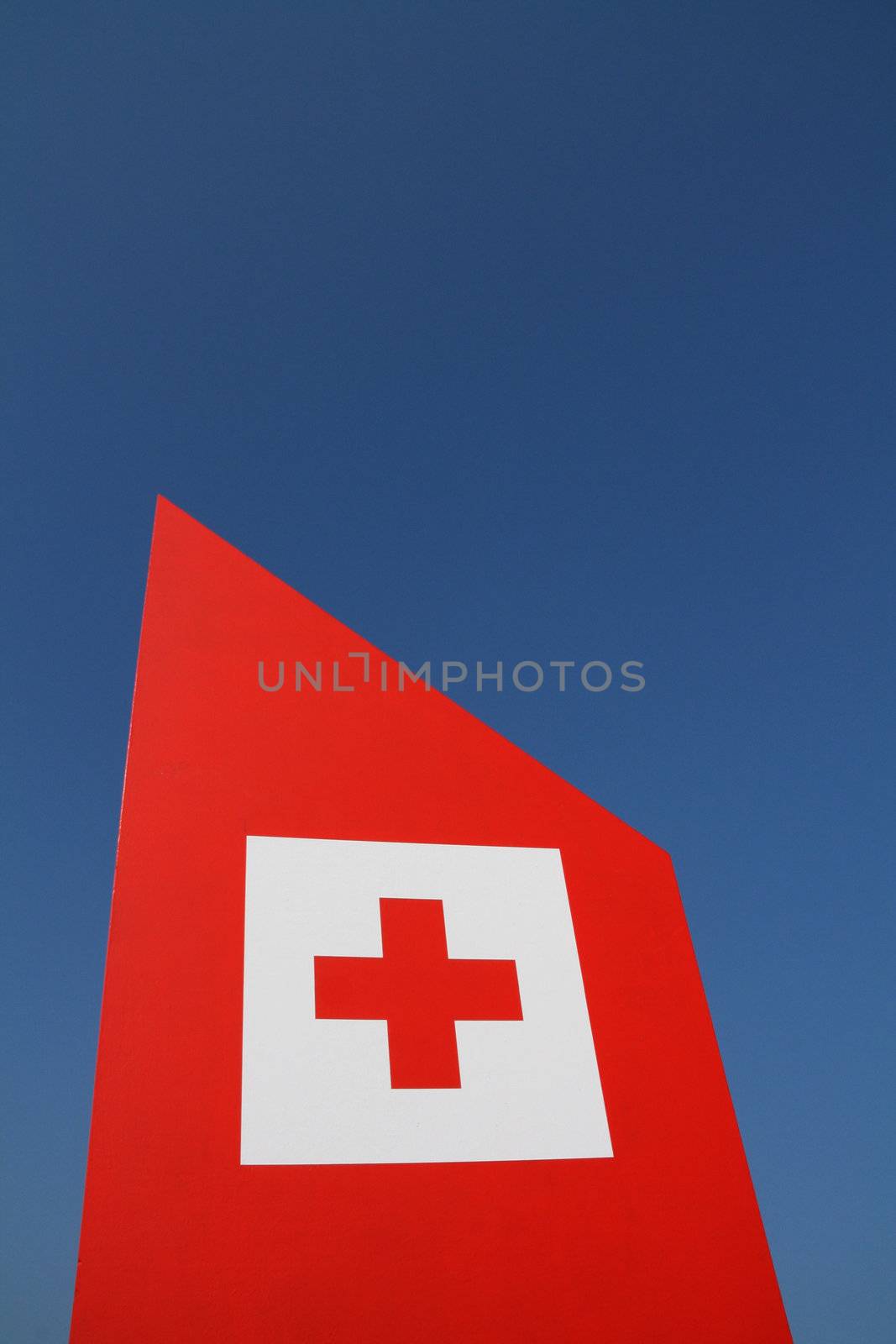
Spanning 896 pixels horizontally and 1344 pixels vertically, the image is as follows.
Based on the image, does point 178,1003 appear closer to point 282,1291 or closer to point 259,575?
point 282,1291

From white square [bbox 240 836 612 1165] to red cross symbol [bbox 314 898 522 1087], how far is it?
0.03m

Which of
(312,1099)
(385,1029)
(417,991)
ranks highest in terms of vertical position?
(417,991)

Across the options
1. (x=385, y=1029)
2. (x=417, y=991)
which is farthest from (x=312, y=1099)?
(x=417, y=991)

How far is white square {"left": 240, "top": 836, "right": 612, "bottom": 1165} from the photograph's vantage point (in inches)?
132

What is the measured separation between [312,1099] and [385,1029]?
358mm

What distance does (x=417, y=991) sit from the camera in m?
3.72

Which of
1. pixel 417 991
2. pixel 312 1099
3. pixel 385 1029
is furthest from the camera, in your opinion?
pixel 417 991

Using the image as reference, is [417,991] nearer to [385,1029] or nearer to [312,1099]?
[385,1029]

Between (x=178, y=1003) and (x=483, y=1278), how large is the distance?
1330 mm

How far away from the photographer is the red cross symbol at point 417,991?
3.57 m

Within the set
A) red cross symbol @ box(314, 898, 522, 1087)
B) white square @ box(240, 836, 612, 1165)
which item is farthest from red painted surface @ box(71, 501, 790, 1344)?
red cross symbol @ box(314, 898, 522, 1087)

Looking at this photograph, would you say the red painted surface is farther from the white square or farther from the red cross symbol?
the red cross symbol

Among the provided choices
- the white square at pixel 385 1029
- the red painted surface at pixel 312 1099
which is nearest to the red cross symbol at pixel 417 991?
the white square at pixel 385 1029

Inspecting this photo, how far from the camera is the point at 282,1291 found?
9.85 feet
